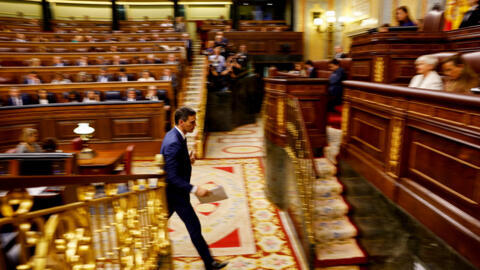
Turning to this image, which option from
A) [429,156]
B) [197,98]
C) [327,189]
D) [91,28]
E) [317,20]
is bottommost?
[327,189]

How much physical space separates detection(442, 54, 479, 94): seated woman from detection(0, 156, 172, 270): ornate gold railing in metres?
2.37

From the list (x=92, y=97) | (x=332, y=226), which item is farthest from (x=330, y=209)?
(x=92, y=97)

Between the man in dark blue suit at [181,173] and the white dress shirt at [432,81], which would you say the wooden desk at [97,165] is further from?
the white dress shirt at [432,81]

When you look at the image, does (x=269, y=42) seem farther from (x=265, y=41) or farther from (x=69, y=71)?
Result: (x=69, y=71)

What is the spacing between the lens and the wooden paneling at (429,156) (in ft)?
6.10

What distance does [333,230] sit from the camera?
3.40m

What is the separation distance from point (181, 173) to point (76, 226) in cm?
127

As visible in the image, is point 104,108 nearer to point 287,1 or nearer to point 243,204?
point 243,204

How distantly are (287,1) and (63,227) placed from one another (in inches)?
607

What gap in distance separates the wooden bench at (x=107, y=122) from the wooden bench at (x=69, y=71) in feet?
5.75

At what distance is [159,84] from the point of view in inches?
263

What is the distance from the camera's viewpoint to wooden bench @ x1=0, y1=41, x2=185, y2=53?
912 centimetres

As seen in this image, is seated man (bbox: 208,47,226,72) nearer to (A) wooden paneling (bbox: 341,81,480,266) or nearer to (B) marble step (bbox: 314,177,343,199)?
(B) marble step (bbox: 314,177,343,199)

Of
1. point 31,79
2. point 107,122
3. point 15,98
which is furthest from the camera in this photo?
point 31,79
